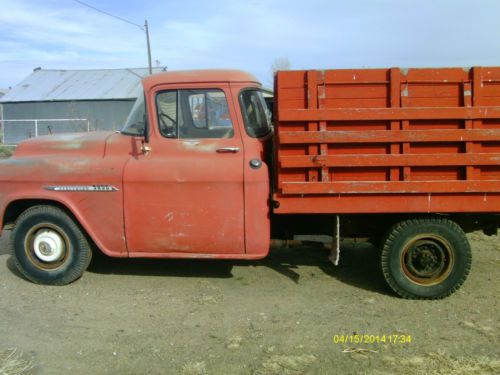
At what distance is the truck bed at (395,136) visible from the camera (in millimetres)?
4156

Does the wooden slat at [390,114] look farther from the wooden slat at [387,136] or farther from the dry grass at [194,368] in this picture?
the dry grass at [194,368]

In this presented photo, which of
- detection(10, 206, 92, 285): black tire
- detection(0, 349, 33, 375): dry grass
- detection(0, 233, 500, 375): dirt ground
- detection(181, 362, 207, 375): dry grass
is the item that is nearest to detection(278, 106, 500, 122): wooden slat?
detection(0, 233, 500, 375): dirt ground

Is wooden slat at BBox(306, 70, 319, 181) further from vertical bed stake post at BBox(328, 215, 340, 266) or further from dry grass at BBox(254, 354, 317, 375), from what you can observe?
dry grass at BBox(254, 354, 317, 375)

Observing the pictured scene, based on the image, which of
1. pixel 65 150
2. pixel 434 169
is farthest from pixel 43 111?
pixel 434 169

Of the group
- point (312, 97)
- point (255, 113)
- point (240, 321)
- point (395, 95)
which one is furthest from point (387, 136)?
point (240, 321)

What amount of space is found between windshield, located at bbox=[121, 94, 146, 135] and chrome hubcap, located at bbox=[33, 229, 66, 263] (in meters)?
1.25

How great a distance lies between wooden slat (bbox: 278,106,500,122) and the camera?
13.5 ft

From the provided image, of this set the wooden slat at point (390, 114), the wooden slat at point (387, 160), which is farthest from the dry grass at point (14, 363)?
the wooden slat at point (390, 114)

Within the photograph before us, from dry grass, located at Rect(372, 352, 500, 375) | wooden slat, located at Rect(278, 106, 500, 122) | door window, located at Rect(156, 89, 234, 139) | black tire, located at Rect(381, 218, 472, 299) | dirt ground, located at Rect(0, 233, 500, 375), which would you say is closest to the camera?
dry grass, located at Rect(372, 352, 500, 375)

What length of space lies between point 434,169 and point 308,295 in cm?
163

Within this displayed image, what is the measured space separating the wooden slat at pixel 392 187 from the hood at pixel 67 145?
195 centimetres

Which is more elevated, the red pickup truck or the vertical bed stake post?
the red pickup truck

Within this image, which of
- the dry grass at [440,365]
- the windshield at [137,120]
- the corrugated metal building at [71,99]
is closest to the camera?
the dry grass at [440,365]

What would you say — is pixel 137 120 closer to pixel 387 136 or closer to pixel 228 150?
pixel 228 150
